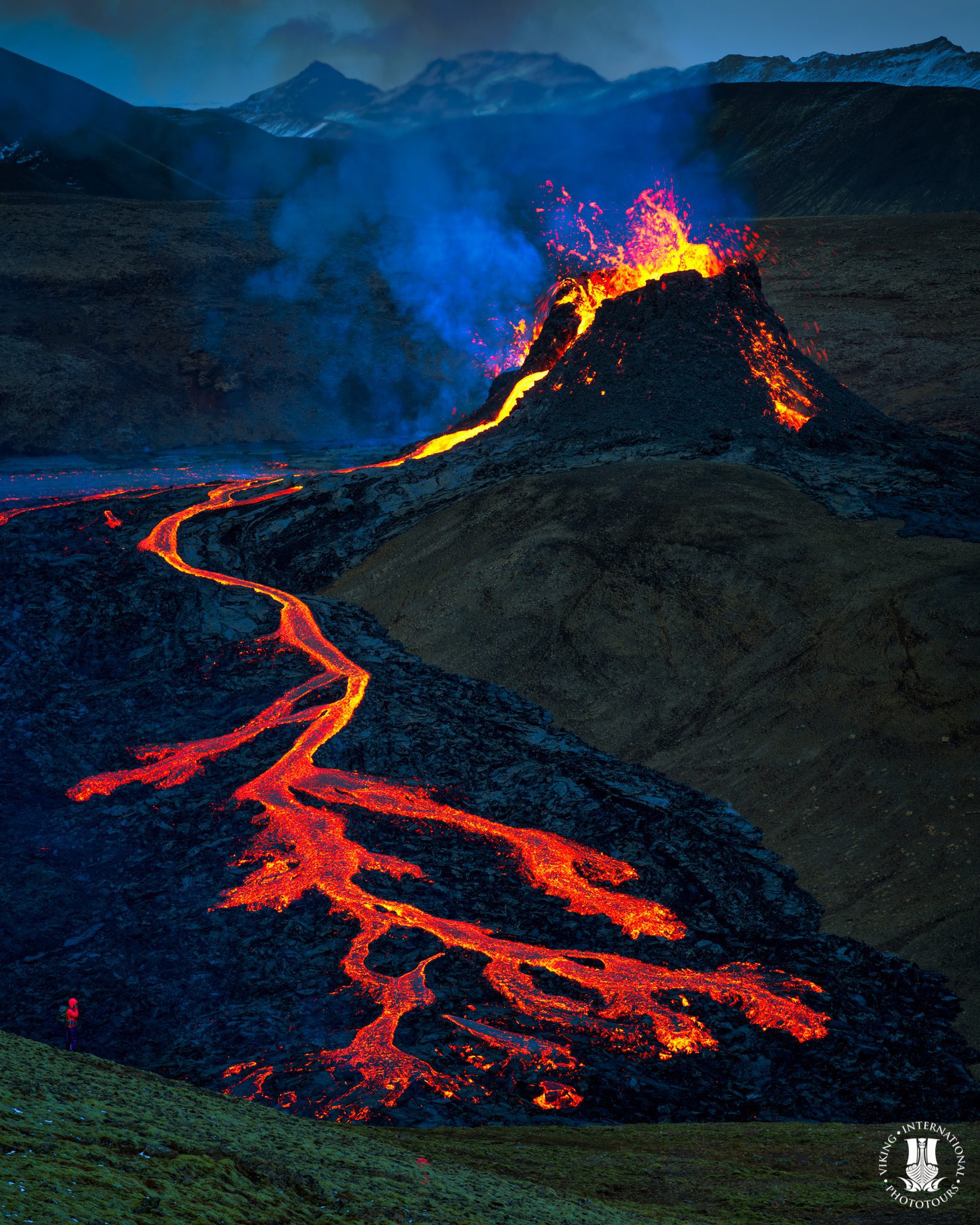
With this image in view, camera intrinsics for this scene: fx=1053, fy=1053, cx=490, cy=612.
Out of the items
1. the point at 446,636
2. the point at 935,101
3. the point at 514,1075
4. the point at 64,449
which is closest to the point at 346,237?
the point at 64,449

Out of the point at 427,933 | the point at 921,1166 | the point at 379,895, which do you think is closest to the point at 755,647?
the point at 379,895

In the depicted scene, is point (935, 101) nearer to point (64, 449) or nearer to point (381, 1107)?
point (64, 449)

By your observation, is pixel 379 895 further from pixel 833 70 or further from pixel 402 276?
pixel 833 70

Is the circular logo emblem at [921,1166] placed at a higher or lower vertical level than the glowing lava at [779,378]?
lower

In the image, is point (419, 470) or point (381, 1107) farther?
point (419, 470)

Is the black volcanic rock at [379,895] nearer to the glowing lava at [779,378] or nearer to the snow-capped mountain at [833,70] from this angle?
the glowing lava at [779,378]

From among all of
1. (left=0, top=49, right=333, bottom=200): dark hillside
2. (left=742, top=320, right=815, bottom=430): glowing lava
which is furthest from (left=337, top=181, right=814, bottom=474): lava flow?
(left=0, top=49, right=333, bottom=200): dark hillside

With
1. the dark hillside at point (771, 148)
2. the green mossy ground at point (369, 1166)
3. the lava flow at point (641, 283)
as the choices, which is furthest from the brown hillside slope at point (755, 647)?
the dark hillside at point (771, 148)
